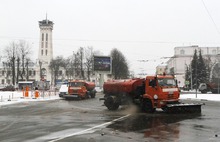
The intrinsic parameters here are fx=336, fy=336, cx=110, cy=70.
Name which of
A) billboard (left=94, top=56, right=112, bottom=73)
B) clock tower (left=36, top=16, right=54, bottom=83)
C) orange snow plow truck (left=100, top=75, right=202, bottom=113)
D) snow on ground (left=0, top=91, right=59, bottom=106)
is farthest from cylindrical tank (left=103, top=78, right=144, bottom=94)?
clock tower (left=36, top=16, right=54, bottom=83)

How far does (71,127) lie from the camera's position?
594 inches

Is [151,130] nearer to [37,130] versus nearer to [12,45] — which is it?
[37,130]

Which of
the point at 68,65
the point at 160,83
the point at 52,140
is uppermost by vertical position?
the point at 68,65

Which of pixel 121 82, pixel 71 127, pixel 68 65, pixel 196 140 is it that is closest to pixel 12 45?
pixel 68 65

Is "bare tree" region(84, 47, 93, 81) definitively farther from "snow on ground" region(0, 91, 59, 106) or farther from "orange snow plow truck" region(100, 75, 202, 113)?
"orange snow plow truck" region(100, 75, 202, 113)

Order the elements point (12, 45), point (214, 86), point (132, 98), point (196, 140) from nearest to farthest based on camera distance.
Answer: point (196, 140), point (132, 98), point (214, 86), point (12, 45)

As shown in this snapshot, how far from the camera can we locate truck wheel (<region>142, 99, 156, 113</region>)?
21578 mm

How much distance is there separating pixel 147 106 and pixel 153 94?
1053 millimetres

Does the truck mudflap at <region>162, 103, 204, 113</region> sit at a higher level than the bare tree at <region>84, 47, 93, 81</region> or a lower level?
lower

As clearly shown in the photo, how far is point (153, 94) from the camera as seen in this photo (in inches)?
839

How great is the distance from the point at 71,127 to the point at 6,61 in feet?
245

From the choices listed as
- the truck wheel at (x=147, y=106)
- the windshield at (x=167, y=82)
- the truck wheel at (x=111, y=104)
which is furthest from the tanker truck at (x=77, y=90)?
the windshield at (x=167, y=82)

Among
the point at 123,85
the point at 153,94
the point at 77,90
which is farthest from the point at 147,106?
the point at 77,90

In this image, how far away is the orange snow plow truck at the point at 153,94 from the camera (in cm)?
2097
